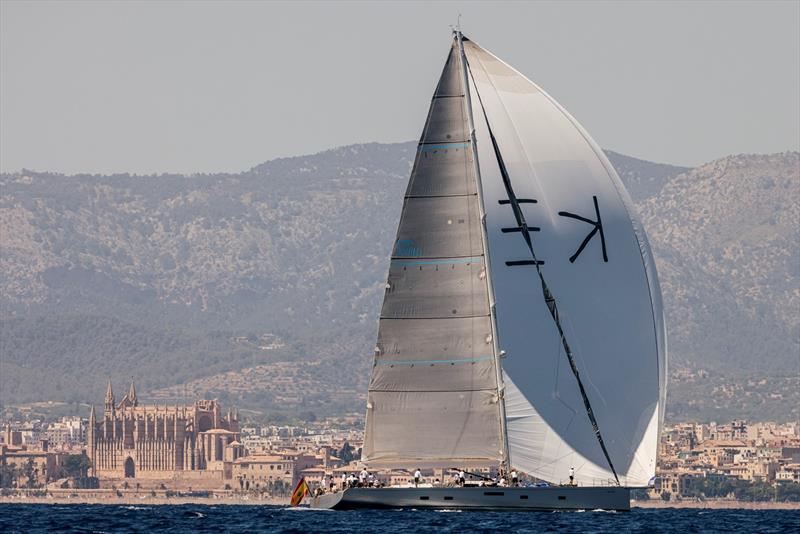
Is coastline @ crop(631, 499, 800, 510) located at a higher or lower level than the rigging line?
lower

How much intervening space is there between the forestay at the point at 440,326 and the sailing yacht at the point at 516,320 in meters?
0.03

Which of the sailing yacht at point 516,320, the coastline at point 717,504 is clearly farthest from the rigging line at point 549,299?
the coastline at point 717,504

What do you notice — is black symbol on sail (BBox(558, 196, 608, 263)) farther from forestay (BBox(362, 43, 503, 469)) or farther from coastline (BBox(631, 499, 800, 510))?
coastline (BBox(631, 499, 800, 510))

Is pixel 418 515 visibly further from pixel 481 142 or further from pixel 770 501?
pixel 770 501

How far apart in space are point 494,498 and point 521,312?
4.43m

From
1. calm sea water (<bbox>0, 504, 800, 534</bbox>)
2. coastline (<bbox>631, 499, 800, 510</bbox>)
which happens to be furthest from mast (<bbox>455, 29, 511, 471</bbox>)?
coastline (<bbox>631, 499, 800, 510</bbox>)

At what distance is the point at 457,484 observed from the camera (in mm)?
55312

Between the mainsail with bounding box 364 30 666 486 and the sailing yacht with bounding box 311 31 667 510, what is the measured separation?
0.11ft

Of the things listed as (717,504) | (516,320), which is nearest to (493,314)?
(516,320)

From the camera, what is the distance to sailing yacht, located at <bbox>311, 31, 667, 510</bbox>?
5338 cm

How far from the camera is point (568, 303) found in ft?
177

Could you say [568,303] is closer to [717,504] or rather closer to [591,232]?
[591,232]

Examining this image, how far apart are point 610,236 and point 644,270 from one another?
1.16m

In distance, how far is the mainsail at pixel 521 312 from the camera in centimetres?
5338
